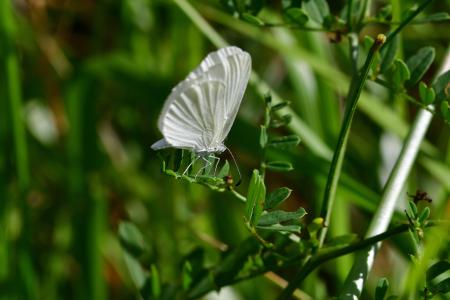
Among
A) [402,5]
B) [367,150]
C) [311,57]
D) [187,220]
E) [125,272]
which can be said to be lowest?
[125,272]

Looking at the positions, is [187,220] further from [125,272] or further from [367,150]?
[367,150]

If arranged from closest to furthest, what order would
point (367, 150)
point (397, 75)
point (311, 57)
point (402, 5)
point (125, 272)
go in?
point (397, 75) → point (402, 5) → point (311, 57) → point (125, 272) → point (367, 150)

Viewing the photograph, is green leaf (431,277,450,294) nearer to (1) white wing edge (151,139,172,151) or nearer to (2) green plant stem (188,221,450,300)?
(2) green plant stem (188,221,450,300)

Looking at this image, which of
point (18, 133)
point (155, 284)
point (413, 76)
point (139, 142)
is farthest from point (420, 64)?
point (139, 142)

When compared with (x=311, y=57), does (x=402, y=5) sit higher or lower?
higher

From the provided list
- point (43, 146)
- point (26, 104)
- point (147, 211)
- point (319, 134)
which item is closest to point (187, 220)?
point (147, 211)

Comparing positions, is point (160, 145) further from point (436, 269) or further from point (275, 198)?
point (436, 269)

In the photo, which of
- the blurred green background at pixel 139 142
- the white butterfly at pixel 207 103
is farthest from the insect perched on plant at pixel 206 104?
the blurred green background at pixel 139 142

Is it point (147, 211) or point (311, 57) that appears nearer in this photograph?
point (311, 57)

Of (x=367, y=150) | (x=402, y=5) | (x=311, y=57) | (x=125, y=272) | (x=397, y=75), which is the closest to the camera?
(x=397, y=75)
